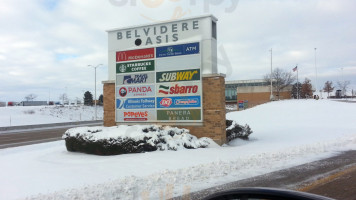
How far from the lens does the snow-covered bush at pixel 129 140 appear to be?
9945 millimetres

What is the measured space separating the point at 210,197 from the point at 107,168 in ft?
20.2

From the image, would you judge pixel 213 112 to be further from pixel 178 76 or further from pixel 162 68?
pixel 162 68

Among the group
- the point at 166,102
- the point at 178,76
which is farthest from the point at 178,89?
the point at 166,102

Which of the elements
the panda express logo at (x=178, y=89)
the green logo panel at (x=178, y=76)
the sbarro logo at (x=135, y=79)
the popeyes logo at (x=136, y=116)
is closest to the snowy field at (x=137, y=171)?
the panda express logo at (x=178, y=89)

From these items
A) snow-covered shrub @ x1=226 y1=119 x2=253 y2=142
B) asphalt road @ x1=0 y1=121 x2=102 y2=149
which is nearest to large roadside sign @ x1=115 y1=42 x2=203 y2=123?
snow-covered shrub @ x1=226 y1=119 x2=253 y2=142

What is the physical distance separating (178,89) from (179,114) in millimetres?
1038

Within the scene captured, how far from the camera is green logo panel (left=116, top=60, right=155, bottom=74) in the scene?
41.4 feet

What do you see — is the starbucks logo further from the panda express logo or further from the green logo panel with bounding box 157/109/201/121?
the green logo panel with bounding box 157/109/201/121

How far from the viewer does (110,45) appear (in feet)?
44.5

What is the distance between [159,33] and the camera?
12641 mm

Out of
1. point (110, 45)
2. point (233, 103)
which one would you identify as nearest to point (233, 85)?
point (233, 103)

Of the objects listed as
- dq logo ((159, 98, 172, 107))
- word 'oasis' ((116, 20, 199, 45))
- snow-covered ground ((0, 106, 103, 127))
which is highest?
word 'oasis' ((116, 20, 199, 45))

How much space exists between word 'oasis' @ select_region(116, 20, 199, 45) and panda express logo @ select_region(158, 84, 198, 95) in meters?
2.03

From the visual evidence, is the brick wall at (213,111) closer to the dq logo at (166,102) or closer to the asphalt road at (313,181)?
the dq logo at (166,102)
